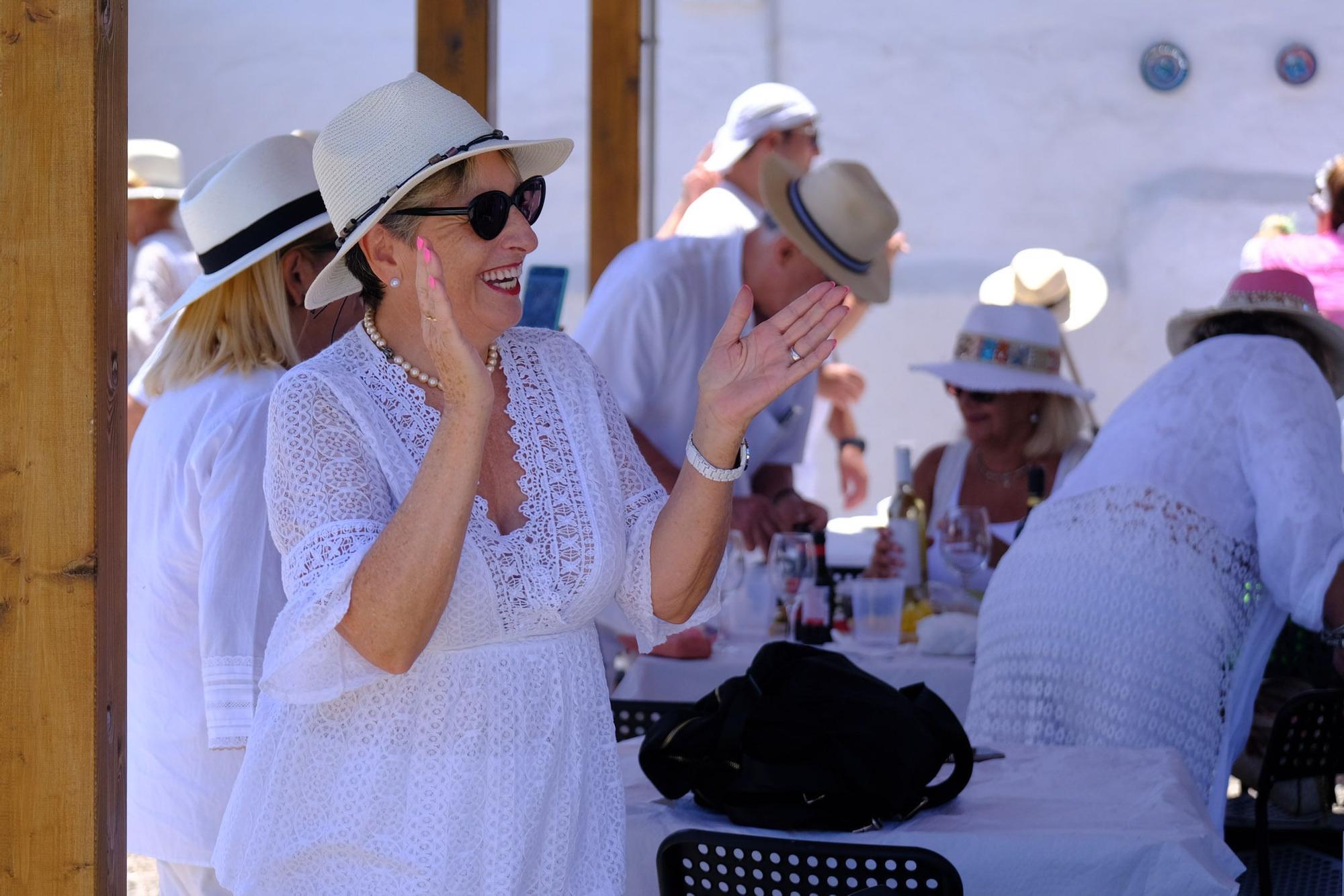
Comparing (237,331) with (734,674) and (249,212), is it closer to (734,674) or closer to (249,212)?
(249,212)

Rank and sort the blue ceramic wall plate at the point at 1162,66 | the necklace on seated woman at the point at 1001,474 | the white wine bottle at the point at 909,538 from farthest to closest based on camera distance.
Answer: the blue ceramic wall plate at the point at 1162,66, the necklace on seated woman at the point at 1001,474, the white wine bottle at the point at 909,538

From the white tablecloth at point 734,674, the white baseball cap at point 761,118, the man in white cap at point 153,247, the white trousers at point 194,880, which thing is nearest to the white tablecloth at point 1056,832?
the white trousers at point 194,880

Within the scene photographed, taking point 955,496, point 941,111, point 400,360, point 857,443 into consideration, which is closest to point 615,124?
point 857,443

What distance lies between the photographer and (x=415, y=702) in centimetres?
166

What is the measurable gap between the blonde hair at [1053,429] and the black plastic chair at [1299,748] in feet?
5.19

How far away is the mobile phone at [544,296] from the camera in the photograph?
3670 mm

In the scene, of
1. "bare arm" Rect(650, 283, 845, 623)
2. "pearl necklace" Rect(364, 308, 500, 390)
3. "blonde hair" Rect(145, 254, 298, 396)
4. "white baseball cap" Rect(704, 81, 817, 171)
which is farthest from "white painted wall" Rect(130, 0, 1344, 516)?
"bare arm" Rect(650, 283, 845, 623)

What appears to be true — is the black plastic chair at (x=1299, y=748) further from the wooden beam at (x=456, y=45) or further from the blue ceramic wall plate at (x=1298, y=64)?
the blue ceramic wall plate at (x=1298, y=64)

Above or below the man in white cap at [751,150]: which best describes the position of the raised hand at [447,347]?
below

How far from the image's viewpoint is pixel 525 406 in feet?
5.98

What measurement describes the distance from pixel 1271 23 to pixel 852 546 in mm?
4795

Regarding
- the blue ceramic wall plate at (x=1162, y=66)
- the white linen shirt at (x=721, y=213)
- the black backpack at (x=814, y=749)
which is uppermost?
the blue ceramic wall plate at (x=1162, y=66)

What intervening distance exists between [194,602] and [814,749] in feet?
3.30

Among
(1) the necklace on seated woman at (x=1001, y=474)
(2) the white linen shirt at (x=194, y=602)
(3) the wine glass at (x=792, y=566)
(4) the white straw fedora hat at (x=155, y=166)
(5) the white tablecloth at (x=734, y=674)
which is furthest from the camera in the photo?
(4) the white straw fedora hat at (x=155, y=166)
